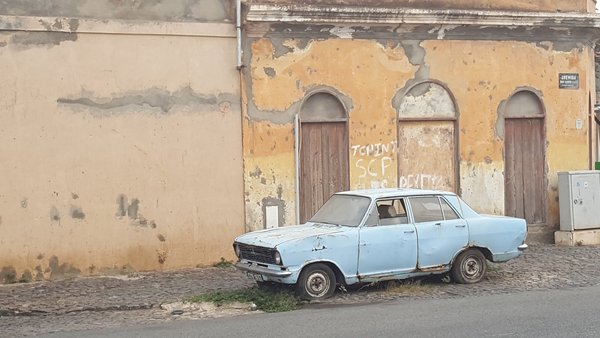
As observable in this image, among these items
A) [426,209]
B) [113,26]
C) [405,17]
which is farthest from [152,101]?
A: [426,209]

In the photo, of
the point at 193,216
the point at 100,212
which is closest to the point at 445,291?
the point at 193,216

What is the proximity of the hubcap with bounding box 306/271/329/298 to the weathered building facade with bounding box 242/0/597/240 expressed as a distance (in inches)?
142

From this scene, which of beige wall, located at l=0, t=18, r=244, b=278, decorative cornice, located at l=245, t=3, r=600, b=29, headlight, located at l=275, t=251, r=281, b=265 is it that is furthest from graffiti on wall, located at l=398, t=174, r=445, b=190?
headlight, located at l=275, t=251, r=281, b=265

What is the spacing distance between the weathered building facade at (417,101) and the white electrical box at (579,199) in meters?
0.46

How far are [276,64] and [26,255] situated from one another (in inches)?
203

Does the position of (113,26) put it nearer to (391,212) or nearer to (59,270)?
(59,270)

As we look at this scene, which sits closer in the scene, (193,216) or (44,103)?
(44,103)

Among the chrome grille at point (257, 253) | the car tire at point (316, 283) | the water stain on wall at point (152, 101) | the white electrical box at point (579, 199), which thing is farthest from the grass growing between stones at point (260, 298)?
the white electrical box at point (579, 199)

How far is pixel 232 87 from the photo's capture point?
44.3 ft

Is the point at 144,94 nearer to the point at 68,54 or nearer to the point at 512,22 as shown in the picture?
the point at 68,54

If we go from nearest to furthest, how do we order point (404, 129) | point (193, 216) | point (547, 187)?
point (193, 216), point (404, 129), point (547, 187)

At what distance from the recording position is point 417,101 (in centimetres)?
1473

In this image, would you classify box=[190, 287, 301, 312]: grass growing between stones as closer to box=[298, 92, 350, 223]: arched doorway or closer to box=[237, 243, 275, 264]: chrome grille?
box=[237, 243, 275, 264]: chrome grille

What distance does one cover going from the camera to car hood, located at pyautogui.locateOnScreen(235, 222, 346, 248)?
10117mm
